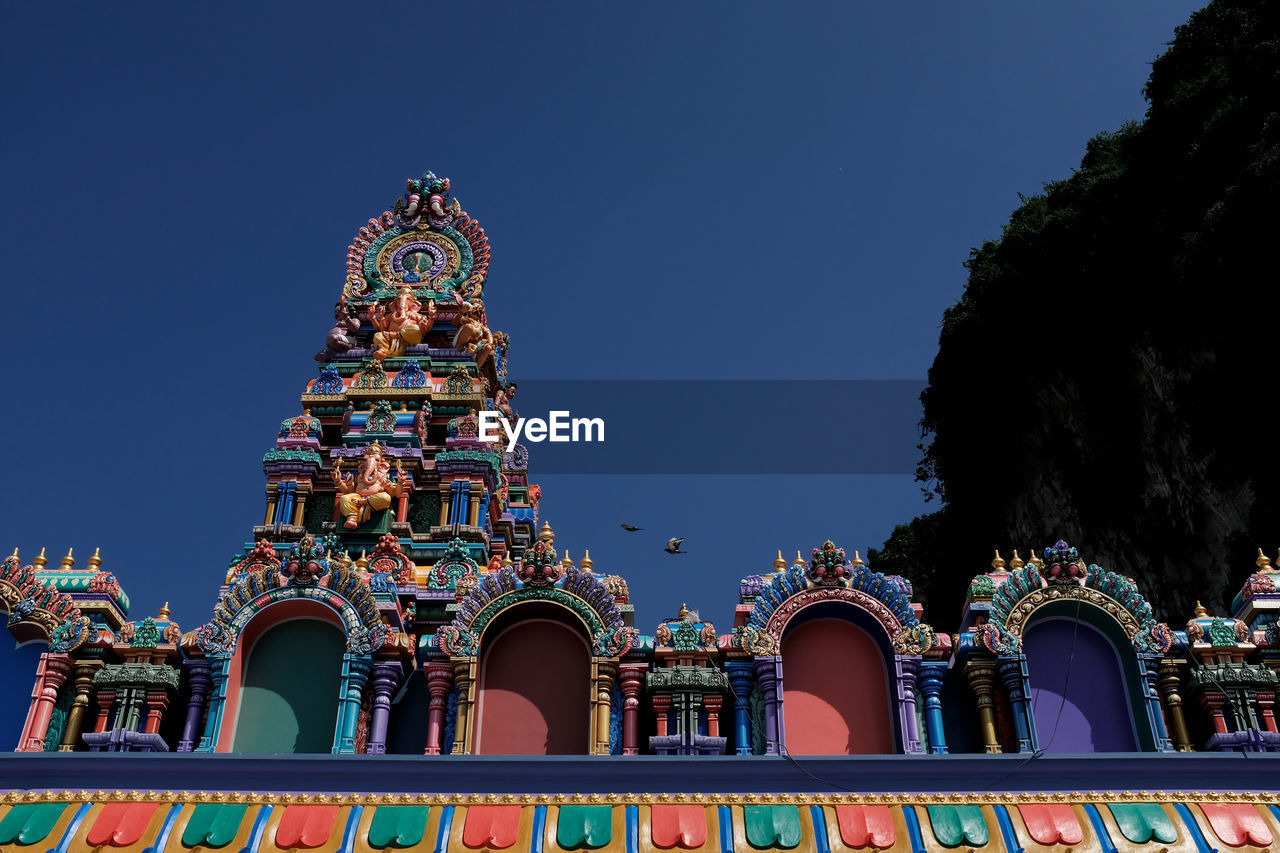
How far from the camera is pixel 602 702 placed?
15742mm

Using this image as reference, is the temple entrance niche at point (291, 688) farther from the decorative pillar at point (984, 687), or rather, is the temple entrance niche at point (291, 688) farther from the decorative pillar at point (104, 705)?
the decorative pillar at point (984, 687)

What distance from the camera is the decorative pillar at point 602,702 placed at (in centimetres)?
1545

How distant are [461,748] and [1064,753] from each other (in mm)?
7202

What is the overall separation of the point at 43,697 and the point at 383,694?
4310 millimetres

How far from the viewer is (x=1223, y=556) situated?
28.1m

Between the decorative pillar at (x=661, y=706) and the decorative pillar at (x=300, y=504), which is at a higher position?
the decorative pillar at (x=300, y=504)

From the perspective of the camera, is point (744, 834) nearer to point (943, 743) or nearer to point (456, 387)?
point (943, 743)

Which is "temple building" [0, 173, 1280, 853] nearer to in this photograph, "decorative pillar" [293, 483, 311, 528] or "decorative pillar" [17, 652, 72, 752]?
"decorative pillar" [17, 652, 72, 752]

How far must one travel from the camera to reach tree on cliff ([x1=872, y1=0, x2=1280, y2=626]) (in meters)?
28.0

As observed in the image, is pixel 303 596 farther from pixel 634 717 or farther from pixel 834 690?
pixel 834 690

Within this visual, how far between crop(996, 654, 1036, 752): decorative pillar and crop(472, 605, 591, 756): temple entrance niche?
5.33 meters

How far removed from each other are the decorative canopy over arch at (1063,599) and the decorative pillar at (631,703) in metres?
4.44

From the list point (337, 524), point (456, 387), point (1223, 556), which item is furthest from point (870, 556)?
point (337, 524)

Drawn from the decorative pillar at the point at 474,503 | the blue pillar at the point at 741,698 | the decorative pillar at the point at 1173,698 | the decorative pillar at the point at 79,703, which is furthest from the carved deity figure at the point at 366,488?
the decorative pillar at the point at 1173,698
